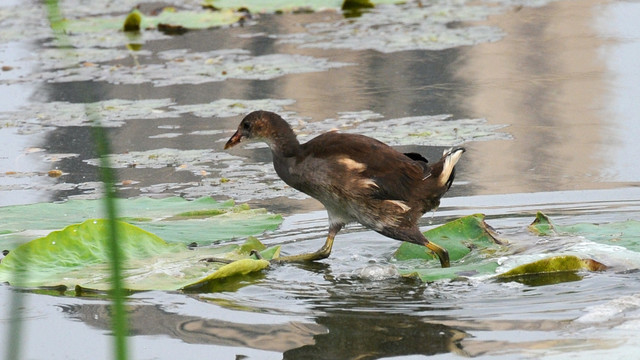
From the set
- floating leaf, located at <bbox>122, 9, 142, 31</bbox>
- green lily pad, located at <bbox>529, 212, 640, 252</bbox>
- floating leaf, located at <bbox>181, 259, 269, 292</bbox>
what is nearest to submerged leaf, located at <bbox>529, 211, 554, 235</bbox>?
green lily pad, located at <bbox>529, 212, 640, 252</bbox>

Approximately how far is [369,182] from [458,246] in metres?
0.54

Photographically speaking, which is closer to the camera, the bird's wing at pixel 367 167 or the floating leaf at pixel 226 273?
the floating leaf at pixel 226 273

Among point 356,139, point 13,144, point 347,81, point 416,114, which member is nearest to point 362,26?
point 347,81

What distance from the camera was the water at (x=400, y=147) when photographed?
3.84 m

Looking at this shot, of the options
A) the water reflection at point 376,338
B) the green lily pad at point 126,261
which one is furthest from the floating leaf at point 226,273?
the water reflection at point 376,338

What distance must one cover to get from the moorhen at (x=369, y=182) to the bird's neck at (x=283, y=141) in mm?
25

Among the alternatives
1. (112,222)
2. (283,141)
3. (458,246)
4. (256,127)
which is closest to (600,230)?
(458,246)

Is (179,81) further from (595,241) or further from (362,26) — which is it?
(595,241)

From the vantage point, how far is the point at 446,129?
7.21m

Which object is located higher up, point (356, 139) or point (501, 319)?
point (356, 139)

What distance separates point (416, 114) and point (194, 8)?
6.68 m

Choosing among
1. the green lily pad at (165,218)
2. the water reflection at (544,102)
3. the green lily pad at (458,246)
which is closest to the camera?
the green lily pad at (458,246)

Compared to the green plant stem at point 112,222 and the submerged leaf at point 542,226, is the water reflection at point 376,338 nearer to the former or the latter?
the submerged leaf at point 542,226

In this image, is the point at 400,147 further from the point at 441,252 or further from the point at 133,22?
the point at 133,22
